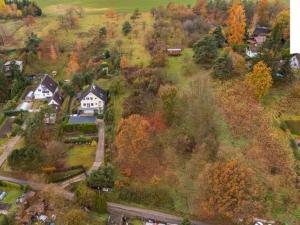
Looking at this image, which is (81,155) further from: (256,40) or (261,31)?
(261,31)

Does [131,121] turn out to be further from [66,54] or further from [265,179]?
[66,54]

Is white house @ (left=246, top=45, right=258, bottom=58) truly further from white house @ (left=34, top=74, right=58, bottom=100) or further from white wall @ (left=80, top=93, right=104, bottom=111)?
white house @ (left=34, top=74, right=58, bottom=100)

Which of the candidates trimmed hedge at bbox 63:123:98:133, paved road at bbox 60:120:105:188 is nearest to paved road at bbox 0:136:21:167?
trimmed hedge at bbox 63:123:98:133

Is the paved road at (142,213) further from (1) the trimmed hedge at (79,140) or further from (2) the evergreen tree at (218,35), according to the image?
(2) the evergreen tree at (218,35)

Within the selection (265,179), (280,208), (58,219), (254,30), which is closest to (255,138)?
(265,179)

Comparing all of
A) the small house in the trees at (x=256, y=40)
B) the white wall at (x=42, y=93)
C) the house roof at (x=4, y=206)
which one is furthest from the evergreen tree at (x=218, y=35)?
the house roof at (x=4, y=206)

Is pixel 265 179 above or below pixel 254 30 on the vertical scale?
below
